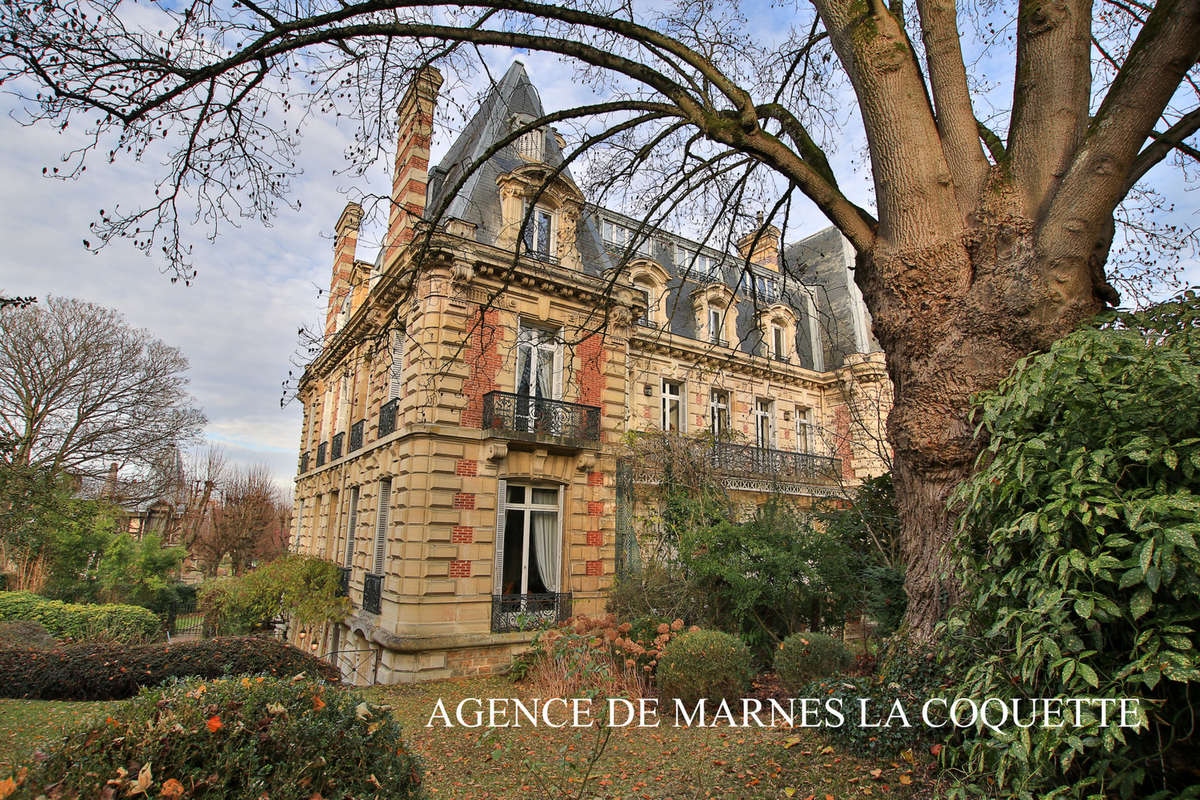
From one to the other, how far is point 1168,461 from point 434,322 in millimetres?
10571

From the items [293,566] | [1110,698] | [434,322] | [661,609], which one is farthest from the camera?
[293,566]

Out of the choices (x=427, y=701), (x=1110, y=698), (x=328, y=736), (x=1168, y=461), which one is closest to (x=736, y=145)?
(x=1168, y=461)

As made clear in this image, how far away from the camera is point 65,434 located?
2228cm

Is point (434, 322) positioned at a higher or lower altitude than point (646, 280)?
lower

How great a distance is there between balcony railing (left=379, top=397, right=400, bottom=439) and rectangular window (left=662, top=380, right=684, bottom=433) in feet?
23.1

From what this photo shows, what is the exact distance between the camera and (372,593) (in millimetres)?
11875

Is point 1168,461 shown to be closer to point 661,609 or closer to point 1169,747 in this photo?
point 1169,747

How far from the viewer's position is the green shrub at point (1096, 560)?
7.91 ft

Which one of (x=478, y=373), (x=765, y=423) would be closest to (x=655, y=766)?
(x=478, y=373)

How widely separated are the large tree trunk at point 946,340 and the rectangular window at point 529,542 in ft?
26.9

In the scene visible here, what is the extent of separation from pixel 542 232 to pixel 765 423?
963 centimetres

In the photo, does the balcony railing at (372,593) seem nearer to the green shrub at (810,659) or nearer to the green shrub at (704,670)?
the green shrub at (704,670)

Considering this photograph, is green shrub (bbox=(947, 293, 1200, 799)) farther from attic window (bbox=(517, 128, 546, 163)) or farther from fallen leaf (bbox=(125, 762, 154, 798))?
attic window (bbox=(517, 128, 546, 163))

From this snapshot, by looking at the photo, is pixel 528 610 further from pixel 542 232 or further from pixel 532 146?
pixel 532 146
